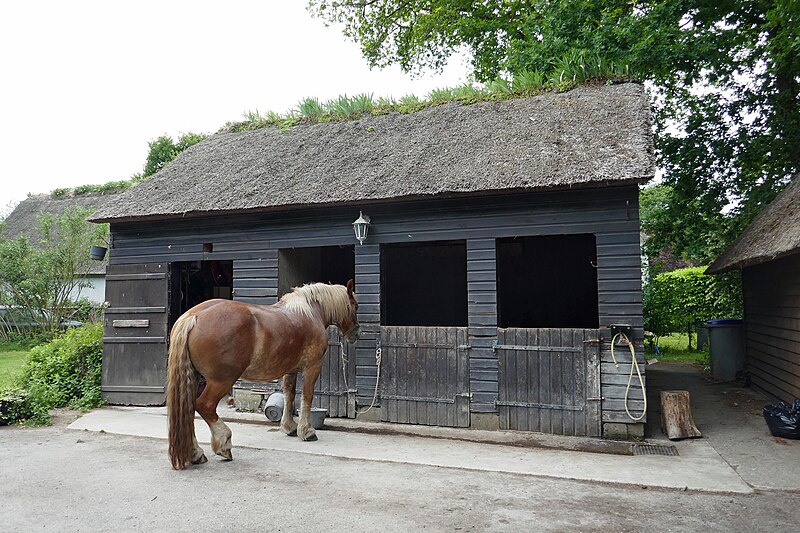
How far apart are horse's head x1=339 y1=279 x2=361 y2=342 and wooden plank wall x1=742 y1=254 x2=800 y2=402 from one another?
19.7ft

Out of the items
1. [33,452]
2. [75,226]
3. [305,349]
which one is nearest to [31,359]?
[33,452]

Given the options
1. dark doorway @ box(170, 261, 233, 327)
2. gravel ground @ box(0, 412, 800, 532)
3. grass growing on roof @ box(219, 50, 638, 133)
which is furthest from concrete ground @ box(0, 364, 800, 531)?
grass growing on roof @ box(219, 50, 638, 133)

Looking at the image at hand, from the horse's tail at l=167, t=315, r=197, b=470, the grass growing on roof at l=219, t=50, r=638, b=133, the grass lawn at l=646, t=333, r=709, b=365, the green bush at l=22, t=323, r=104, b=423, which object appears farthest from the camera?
the grass lawn at l=646, t=333, r=709, b=365

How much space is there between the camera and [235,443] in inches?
251

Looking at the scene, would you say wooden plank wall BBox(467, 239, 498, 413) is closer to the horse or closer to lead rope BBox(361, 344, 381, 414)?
lead rope BBox(361, 344, 381, 414)

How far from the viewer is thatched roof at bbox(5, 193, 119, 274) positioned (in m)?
23.4

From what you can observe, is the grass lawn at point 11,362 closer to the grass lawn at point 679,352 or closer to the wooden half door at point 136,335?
the wooden half door at point 136,335

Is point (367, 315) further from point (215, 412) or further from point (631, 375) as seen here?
point (631, 375)

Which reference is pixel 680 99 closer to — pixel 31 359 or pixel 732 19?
pixel 732 19

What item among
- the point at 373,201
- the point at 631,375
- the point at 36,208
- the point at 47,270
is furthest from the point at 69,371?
the point at 36,208

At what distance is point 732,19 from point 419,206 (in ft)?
31.7

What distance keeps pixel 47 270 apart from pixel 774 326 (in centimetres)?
1806

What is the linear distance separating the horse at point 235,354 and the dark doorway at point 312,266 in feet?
5.82

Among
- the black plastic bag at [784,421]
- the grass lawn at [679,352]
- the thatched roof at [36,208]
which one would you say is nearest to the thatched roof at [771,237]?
the black plastic bag at [784,421]
